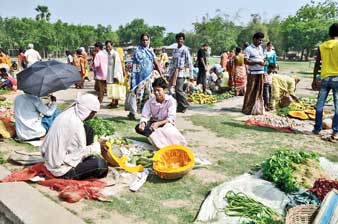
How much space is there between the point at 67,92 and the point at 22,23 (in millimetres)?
43755

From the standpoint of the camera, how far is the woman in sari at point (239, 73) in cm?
1197

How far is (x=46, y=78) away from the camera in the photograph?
606 cm

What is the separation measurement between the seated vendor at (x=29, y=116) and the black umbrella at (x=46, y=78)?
25 centimetres

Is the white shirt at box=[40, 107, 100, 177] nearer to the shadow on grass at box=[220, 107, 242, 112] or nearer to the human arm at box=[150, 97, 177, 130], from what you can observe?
the human arm at box=[150, 97, 177, 130]

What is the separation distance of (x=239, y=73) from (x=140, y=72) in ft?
16.8

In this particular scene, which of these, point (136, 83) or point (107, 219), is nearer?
point (107, 219)

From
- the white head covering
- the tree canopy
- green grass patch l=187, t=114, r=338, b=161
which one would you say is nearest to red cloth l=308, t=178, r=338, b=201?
Result: green grass patch l=187, t=114, r=338, b=161

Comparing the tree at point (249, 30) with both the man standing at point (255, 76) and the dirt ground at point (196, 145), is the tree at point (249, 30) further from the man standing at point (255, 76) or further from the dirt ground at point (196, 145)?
the man standing at point (255, 76)

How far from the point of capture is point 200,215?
3.70 meters

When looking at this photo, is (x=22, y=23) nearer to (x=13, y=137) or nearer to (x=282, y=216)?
(x=13, y=137)

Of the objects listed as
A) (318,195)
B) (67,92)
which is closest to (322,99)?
(318,195)

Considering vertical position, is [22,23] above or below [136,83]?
above

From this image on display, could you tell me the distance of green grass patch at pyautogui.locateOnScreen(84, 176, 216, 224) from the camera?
3771 millimetres

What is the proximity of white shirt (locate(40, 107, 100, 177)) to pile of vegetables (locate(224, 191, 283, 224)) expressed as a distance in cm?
186
